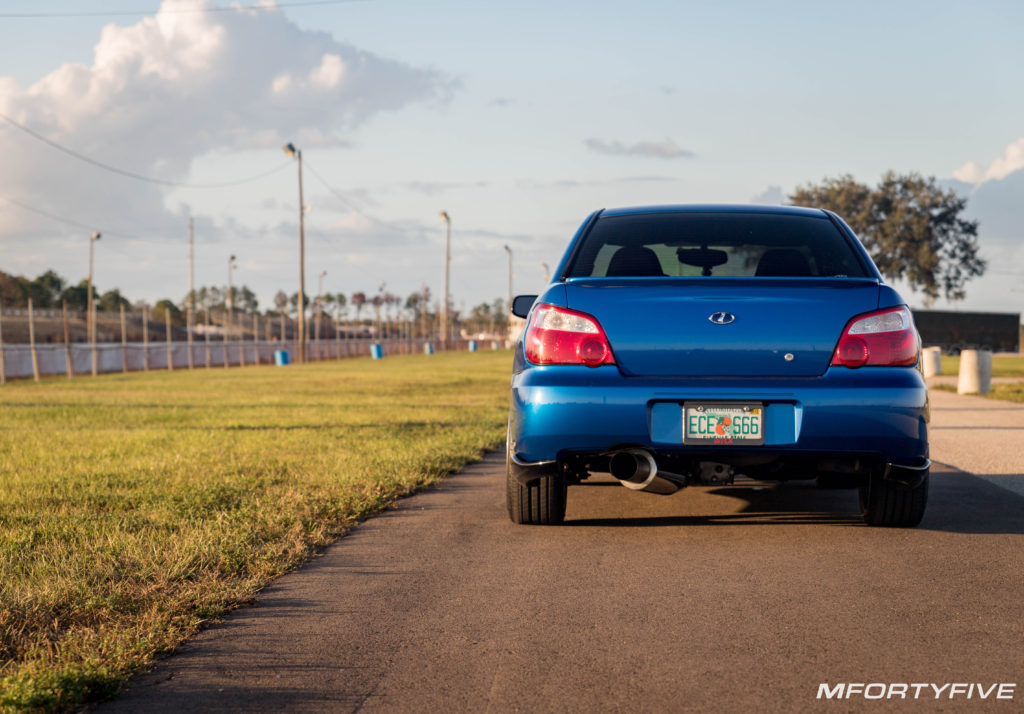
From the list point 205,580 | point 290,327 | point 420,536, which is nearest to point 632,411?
point 420,536

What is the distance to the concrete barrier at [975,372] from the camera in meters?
20.3

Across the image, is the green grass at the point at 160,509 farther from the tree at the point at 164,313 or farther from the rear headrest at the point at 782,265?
the tree at the point at 164,313

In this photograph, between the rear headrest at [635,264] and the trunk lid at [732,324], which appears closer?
the trunk lid at [732,324]

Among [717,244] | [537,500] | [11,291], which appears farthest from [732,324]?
[11,291]

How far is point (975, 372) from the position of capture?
20.4m

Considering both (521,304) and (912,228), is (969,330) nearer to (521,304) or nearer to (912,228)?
A: (912,228)

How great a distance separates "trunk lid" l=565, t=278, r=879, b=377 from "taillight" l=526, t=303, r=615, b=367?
0.05m

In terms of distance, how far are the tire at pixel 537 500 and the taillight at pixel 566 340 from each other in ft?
2.68

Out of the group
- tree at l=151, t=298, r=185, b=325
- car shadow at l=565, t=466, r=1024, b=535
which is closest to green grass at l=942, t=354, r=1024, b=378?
car shadow at l=565, t=466, r=1024, b=535

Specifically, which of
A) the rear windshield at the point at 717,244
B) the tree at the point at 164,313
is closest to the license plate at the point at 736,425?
the rear windshield at the point at 717,244

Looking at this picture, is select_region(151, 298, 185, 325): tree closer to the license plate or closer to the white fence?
the white fence

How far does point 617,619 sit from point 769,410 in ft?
4.97

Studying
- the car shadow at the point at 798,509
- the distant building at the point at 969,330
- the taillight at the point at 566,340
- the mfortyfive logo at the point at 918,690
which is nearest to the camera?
the mfortyfive logo at the point at 918,690

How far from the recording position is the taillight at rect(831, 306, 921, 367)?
522cm
